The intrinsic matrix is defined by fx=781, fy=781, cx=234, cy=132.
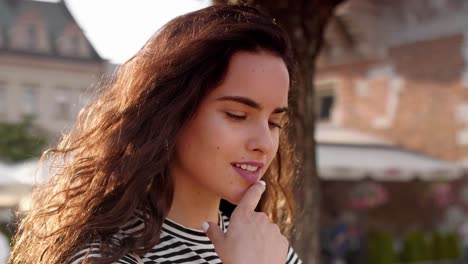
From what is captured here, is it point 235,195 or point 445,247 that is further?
point 445,247

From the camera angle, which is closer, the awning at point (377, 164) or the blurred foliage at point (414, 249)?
the awning at point (377, 164)

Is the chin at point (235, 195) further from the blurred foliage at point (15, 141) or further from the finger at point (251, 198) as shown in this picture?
the blurred foliage at point (15, 141)

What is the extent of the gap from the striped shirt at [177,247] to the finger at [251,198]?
0.14 m

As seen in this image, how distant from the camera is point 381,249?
12344mm

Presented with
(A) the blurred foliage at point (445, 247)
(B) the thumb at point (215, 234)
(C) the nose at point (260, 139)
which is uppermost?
(C) the nose at point (260, 139)

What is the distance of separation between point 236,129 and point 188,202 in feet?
0.72

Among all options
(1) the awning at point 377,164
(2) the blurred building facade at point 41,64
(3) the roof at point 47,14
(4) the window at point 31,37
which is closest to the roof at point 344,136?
(1) the awning at point 377,164

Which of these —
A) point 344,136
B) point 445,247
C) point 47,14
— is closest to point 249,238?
point 445,247

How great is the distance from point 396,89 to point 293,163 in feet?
49.9

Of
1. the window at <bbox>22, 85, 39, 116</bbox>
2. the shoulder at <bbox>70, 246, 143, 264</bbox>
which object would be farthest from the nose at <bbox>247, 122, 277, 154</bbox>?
the window at <bbox>22, 85, 39, 116</bbox>

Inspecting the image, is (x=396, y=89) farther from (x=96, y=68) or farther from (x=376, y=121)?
(x=96, y=68)

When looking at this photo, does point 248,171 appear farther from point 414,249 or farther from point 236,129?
point 414,249

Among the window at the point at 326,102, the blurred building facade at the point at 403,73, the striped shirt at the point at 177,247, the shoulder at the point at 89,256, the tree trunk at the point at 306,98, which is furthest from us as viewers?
the window at the point at 326,102

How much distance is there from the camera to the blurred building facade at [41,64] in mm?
28750
